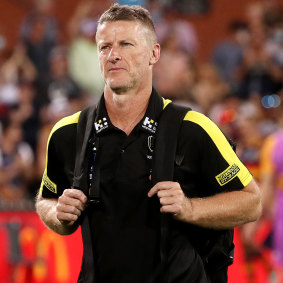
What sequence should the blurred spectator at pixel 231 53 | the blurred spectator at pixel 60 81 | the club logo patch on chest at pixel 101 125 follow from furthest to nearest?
the blurred spectator at pixel 231 53 → the blurred spectator at pixel 60 81 → the club logo patch on chest at pixel 101 125

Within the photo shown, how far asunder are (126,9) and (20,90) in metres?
6.71

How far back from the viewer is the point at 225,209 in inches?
127

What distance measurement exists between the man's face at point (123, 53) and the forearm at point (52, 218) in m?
0.69

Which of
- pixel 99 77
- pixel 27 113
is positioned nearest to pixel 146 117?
pixel 27 113

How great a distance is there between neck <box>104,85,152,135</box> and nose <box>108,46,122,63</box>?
0.61 feet

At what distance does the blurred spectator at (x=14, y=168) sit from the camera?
891 centimetres

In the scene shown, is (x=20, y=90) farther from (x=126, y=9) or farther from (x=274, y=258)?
(x=126, y=9)

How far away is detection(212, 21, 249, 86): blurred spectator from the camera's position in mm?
10812

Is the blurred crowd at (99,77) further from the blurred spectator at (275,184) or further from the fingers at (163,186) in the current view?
the fingers at (163,186)

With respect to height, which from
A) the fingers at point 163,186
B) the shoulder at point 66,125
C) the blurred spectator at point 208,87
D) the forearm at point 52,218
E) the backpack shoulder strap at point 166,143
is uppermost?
Answer: the blurred spectator at point 208,87

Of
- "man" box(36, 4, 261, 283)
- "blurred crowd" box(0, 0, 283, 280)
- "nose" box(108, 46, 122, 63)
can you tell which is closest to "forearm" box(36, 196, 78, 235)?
"man" box(36, 4, 261, 283)

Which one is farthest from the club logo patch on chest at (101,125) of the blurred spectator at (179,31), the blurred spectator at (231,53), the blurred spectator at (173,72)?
the blurred spectator at (231,53)

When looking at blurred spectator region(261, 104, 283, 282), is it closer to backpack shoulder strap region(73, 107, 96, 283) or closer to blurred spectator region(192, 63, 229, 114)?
blurred spectator region(192, 63, 229, 114)

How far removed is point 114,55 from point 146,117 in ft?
1.12
